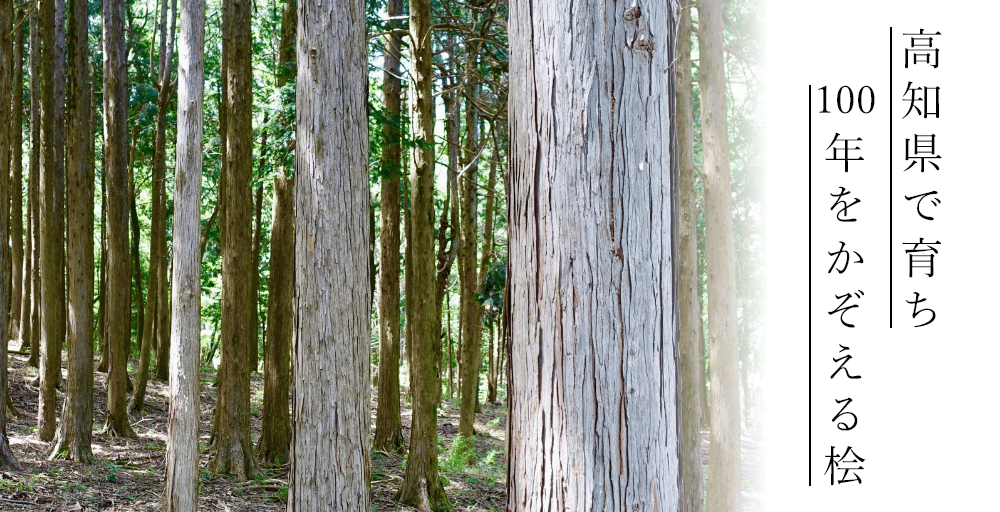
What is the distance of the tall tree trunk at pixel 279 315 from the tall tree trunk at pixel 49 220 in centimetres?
253

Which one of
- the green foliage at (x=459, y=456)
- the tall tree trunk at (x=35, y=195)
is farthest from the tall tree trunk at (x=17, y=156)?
the green foliage at (x=459, y=456)

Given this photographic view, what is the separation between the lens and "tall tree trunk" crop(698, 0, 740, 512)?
26.5 ft

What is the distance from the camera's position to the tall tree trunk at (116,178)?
381 inches

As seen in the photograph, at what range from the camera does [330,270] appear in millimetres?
5609

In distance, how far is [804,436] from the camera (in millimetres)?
5656

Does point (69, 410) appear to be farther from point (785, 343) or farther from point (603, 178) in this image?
point (603, 178)

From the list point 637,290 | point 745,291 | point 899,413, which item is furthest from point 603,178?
point 745,291

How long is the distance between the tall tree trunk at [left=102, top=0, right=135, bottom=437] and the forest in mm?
40

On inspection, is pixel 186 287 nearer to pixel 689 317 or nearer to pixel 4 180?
pixel 4 180

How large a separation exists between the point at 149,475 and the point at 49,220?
11.2 ft

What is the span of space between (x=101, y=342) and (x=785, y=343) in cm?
1771

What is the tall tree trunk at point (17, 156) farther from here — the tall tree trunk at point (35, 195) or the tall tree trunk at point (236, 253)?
the tall tree trunk at point (236, 253)

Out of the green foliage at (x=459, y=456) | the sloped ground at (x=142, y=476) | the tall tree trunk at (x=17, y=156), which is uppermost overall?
the tall tree trunk at (x=17, y=156)

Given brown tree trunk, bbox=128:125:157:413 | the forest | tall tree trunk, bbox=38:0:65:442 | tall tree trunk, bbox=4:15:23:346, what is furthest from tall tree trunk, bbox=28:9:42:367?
tall tree trunk, bbox=38:0:65:442
